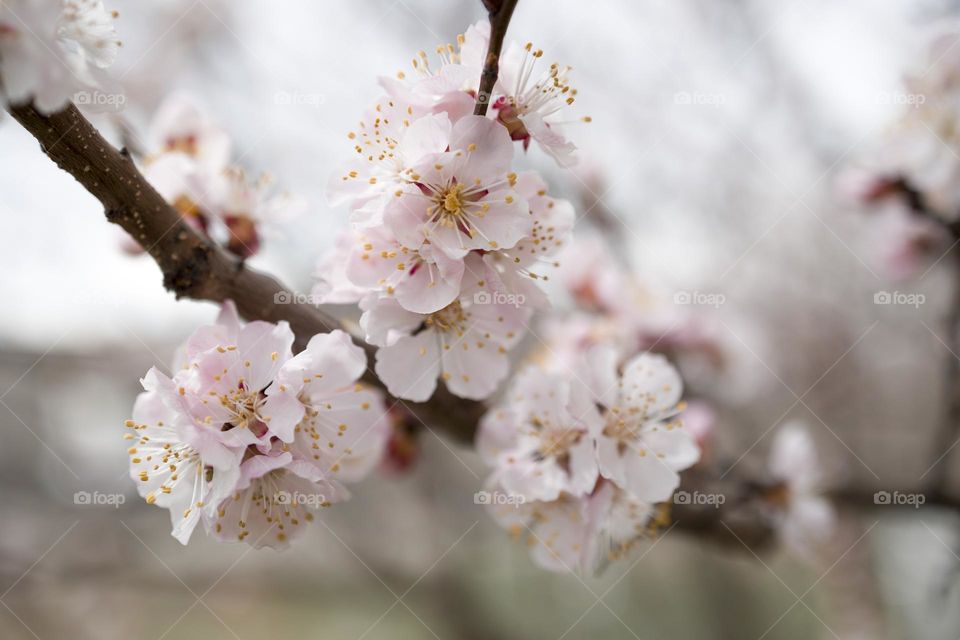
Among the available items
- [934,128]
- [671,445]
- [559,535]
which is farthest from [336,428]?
[934,128]

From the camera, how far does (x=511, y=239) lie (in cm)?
79

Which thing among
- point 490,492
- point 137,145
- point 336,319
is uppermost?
point 137,145

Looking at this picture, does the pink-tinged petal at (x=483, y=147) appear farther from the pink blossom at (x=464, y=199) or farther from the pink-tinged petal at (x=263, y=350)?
the pink-tinged petal at (x=263, y=350)

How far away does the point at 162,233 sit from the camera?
0.86 meters

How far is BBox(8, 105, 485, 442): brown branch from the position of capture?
2.47 feet

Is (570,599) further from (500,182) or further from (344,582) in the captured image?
(500,182)

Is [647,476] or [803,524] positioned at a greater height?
[647,476]

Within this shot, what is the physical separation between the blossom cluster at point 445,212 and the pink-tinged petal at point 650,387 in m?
0.26

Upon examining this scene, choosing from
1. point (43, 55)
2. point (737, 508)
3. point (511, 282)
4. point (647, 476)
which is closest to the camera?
point (43, 55)

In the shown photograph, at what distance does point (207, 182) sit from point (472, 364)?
56 centimetres

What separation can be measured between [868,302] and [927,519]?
178cm

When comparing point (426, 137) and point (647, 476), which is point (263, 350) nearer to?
point (426, 137)

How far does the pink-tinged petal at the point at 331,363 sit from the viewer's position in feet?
2.71

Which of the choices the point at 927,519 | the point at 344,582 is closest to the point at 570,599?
the point at 344,582
